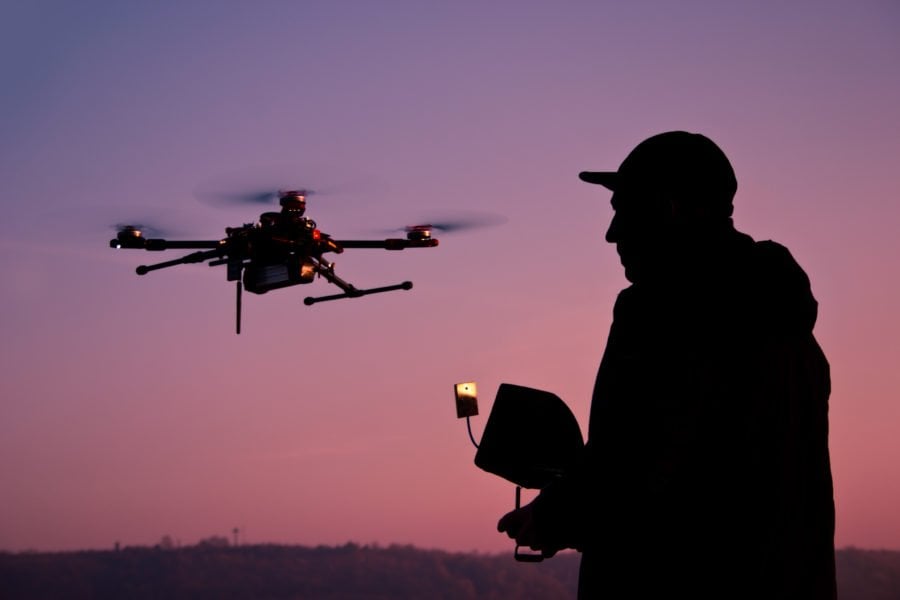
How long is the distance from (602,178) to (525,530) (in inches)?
36.4

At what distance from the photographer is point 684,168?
299 centimetres

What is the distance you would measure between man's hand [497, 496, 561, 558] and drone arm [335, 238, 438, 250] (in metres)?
10.6

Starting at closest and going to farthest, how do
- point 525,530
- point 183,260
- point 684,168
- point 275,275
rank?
1. point 684,168
2. point 525,530
3. point 275,275
4. point 183,260

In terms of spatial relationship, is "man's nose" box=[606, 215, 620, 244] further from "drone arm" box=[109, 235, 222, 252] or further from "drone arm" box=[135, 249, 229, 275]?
"drone arm" box=[109, 235, 222, 252]

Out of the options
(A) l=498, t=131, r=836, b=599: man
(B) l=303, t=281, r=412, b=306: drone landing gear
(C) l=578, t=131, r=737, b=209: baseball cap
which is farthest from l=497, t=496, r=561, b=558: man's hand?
(B) l=303, t=281, r=412, b=306: drone landing gear

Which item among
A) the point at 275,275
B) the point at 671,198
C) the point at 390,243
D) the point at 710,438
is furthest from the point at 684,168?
the point at 390,243

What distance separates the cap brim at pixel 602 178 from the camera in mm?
3148

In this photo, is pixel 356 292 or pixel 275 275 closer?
pixel 275 275

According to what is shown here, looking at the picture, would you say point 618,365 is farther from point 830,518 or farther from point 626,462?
point 830,518

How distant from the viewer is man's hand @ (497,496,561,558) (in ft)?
10.0

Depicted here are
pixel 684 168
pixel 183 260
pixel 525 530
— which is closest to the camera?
pixel 684 168

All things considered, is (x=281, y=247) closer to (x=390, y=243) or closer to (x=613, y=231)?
(x=390, y=243)

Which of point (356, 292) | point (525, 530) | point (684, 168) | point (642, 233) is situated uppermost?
point (356, 292)

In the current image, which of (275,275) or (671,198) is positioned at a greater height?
(275,275)
